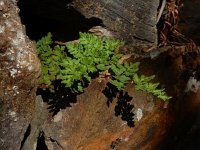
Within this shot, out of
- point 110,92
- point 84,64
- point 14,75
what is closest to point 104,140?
point 110,92

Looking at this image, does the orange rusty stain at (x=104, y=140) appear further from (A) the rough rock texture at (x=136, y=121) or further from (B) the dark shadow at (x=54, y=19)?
(B) the dark shadow at (x=54, y=19)

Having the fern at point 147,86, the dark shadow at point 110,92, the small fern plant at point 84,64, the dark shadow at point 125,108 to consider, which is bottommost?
the dark shadow at point 125,108

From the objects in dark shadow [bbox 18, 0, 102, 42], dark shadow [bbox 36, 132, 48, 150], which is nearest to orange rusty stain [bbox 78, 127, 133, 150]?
dark shadow [bbox 36, 132, 48, 150]

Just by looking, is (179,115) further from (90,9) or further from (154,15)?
(90,9)

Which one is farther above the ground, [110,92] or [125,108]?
[110,92]

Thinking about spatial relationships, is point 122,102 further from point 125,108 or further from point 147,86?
point 147,86

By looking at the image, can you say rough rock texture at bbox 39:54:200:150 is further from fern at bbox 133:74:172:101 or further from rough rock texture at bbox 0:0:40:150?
rough rock texture at bbox 0:0:40:150

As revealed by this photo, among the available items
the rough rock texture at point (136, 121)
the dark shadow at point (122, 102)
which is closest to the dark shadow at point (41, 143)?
the rough rock texture at point (136, 121)
